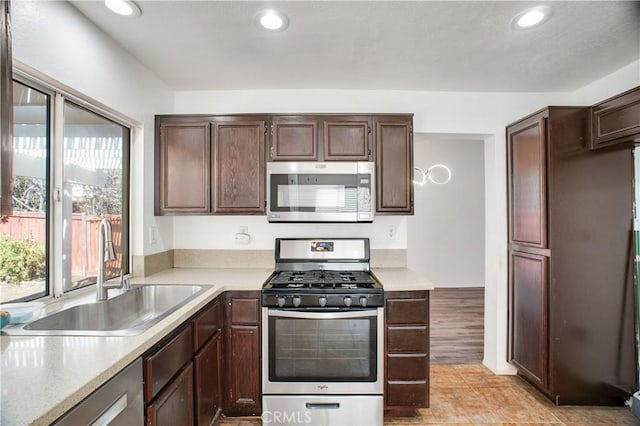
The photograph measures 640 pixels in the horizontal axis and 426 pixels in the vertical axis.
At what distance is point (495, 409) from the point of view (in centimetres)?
234

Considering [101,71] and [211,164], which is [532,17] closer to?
[211,164]

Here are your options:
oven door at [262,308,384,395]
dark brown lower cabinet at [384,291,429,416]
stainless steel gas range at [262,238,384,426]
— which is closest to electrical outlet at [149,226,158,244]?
stainless steel gas range at [262,238,384,426]

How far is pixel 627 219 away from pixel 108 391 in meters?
3.24

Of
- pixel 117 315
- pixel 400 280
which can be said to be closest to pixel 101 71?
pixel 117 315

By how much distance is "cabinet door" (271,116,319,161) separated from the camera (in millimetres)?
2561

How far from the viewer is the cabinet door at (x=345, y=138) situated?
256 cm

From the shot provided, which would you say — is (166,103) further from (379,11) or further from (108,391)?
(108,391)

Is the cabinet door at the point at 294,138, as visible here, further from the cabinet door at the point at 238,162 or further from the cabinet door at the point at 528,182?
the cabinet door at the point at 528,182

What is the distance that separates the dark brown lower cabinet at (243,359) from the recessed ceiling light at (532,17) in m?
2.32

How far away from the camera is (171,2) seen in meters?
1.71

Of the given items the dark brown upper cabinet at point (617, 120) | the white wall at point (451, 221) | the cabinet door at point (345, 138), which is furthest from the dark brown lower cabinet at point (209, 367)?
the white wall at point (451, 221)

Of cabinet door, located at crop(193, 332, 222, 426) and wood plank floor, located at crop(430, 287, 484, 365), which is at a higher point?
cabinet door, located at crop(193, 332, 222, 426)

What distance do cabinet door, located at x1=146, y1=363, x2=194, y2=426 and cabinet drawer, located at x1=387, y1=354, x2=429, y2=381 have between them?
1261 millimetres

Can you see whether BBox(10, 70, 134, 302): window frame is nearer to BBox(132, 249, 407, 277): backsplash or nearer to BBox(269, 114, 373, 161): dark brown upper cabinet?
BBox(132, 249, 407, 277): backsplash
